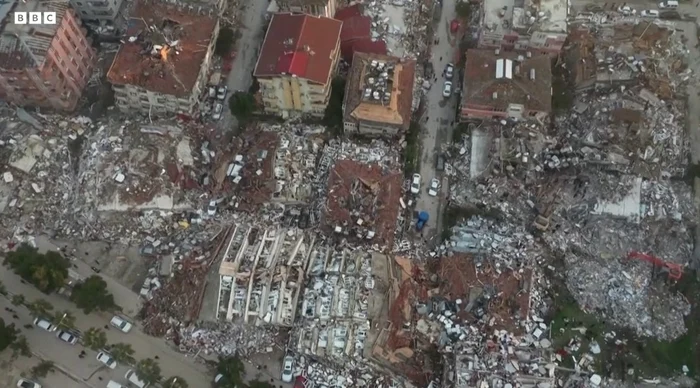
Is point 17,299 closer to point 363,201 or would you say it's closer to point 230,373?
point 230,373

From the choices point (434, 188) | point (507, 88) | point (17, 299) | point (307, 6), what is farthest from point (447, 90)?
point (17, 299)

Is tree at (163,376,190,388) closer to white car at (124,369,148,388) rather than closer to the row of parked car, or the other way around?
white car at (124,369,148,388)

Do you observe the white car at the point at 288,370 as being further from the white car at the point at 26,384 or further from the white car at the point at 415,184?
the white car at the point at 26,384

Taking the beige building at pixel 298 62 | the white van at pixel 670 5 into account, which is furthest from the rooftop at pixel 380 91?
the white van at pixel 670 5

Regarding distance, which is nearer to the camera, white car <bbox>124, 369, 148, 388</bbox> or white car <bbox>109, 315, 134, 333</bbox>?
white car <bbox>124, 369, 148, 388</bbox>

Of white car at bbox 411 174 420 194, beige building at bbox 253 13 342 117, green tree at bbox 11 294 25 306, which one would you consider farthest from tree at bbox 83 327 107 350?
white car at bbox 411 174 420 194

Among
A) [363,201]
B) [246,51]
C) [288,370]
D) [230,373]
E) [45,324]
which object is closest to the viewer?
[230,373]
